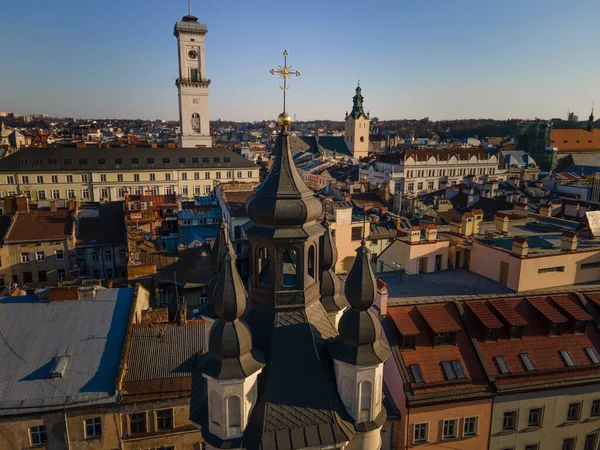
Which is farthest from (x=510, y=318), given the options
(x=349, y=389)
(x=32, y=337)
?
(x=32, y=337)

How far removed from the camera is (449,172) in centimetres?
9106

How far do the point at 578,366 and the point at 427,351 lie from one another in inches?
260

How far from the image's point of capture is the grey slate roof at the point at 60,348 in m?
18.5

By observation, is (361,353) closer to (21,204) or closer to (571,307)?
(571,307)

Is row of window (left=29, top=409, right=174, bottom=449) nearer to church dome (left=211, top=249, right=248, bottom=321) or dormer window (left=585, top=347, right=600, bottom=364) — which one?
church dome (left=211, top=249, right=248, bottom=321)

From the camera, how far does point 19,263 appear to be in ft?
128

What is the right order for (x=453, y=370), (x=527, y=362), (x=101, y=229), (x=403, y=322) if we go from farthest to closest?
(x=101, y=229) < (x=403, y=322) < (x=527, y=362) < (x=453, y=370)

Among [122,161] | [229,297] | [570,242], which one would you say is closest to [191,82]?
[122,161]

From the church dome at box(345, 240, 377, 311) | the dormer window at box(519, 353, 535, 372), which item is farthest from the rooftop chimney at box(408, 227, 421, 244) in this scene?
the church dome at box(345, 240, 377, 311)

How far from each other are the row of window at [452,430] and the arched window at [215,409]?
11339mm

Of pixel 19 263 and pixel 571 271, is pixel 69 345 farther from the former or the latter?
pixel 571 271

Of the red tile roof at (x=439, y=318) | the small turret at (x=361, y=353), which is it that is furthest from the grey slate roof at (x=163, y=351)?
the small turret at (x=361, y=353)

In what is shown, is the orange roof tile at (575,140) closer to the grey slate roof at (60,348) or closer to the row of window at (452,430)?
the row of window at (452,430)

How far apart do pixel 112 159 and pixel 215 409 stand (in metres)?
77.0
